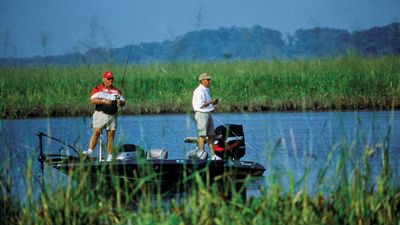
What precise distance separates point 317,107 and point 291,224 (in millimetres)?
20728

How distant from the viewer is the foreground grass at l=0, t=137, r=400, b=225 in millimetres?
7883

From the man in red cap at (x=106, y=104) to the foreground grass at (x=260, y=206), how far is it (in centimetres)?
546

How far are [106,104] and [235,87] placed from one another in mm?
17464

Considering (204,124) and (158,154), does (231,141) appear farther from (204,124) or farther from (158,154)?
(158,154)

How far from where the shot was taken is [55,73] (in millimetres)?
36000

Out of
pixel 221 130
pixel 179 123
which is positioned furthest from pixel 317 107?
pixel 221 130

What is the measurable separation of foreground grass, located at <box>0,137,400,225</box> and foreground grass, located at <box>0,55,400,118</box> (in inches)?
734

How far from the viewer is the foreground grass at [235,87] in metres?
29.0

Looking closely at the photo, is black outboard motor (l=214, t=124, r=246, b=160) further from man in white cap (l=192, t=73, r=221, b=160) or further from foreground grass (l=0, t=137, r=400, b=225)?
foreground grass (l=0, t=137, r=400, b=225)

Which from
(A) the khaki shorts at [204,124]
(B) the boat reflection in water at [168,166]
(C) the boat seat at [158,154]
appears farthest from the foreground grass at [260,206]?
(A) the khaki shorts at [204,124]

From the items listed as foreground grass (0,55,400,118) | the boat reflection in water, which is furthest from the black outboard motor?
foreground grass (0,55,400,118)

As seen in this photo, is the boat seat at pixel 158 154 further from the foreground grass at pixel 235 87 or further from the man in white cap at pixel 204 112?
the foreground grass at pixel 235 87

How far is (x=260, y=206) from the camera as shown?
7969 millimetres

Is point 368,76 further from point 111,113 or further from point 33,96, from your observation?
point 111,113
